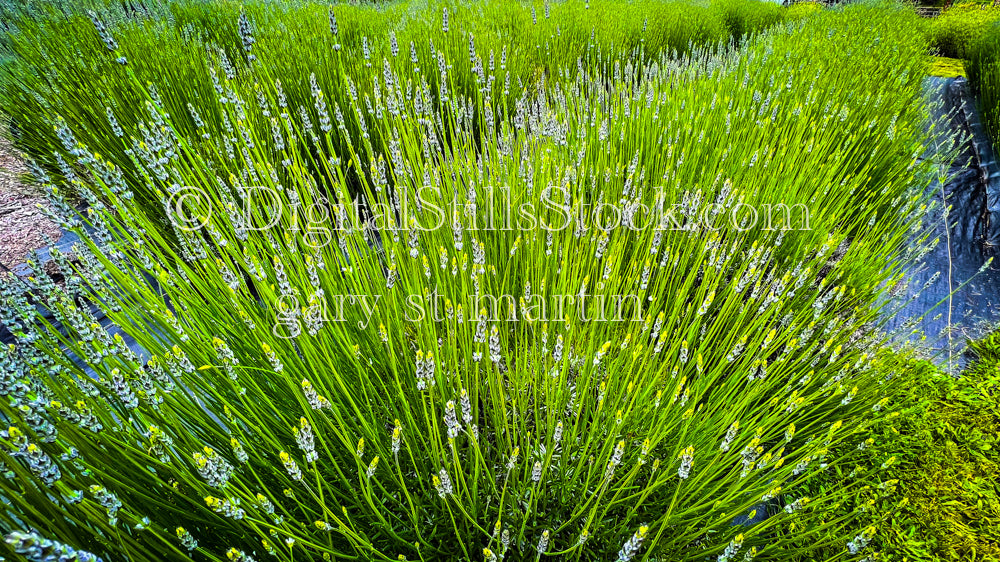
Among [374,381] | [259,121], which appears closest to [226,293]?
[374,381]

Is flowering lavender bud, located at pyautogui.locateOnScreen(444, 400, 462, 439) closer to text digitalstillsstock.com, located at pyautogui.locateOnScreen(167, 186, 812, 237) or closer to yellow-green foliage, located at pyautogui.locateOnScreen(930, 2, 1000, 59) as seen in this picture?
text digitalstillsstock.com, located at pyautogui.locateOnScreen(167, 186, 812, 237)

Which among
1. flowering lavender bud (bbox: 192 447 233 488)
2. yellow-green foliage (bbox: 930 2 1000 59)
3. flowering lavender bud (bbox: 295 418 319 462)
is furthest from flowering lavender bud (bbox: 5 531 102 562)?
yellow-green foliage (bbox: 930 2 1000 59)

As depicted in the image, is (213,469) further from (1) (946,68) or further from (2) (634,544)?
(1) (946,68)

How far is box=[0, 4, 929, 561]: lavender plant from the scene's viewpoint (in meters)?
0.85

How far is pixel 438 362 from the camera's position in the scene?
1178mm

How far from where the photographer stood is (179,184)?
1294mm

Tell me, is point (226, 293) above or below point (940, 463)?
above

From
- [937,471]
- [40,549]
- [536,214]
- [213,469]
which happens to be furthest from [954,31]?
[40,549]

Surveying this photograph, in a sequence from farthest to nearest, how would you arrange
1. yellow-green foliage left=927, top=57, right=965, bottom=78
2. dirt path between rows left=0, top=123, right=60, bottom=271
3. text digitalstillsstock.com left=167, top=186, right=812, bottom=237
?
yellow-green foliage left=927, top=57, right=965, bottom=78, dirt path between rows left=0, top=123, right=60, bottom=271, text digitalstillsstock.com left=167, top=186, right=812, bottom=237

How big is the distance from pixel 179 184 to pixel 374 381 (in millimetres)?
900

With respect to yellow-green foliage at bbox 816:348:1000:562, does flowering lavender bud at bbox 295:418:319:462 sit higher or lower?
higher

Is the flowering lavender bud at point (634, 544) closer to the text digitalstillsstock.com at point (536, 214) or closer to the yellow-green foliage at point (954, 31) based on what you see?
the text digitalstillsstock.com at point (536, 214)

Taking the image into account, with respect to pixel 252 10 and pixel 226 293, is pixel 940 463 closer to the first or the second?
pixel 226 293

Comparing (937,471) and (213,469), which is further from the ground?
(213,469)
